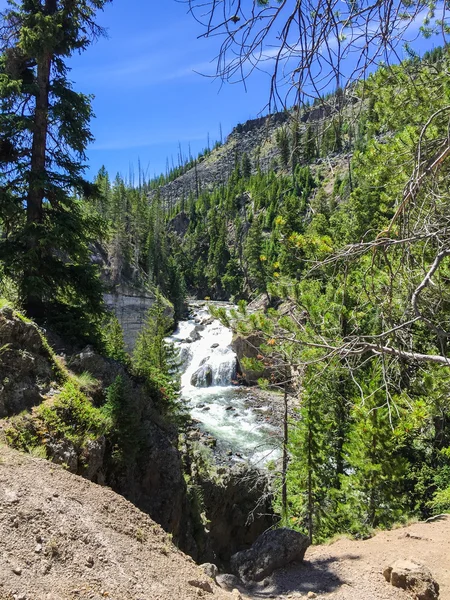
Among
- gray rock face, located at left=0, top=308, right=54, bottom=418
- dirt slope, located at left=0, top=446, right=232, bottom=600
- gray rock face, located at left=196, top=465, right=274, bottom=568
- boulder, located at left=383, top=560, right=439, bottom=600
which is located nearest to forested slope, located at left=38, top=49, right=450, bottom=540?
boulder, located at left=383, top=560, right=439, bottom=600

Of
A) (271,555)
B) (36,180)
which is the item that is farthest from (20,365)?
(271,555)

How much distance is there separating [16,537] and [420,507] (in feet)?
41.4

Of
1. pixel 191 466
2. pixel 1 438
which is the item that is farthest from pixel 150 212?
pixel 1 438

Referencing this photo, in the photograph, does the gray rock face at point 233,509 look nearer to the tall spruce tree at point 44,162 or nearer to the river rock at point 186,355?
the tall spruce tree at point 44,162

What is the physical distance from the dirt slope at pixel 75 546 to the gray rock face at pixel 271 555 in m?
2.47

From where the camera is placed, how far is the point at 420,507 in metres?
12.6

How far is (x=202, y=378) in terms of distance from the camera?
34.0 m

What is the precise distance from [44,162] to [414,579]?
36.0 feet

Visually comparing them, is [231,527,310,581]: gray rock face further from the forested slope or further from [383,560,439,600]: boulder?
the forested slope

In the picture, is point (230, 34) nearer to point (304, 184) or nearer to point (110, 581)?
point (110, 581)

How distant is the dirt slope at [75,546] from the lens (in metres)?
3.35

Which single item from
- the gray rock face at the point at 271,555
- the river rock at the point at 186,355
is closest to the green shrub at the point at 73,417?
the gray rock face at the point at 271,555

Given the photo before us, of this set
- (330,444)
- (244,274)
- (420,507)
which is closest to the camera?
(420,507)

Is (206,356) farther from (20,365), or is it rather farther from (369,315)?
(20,365)
